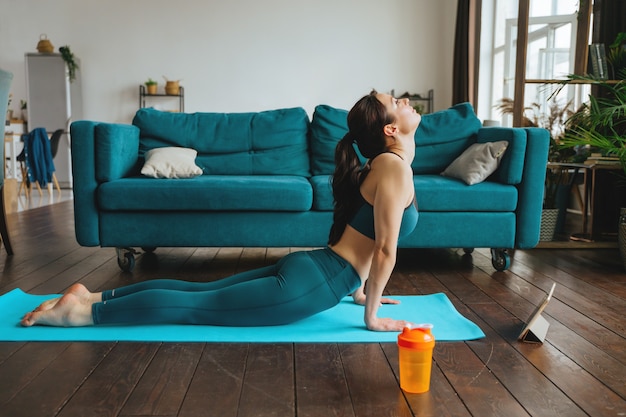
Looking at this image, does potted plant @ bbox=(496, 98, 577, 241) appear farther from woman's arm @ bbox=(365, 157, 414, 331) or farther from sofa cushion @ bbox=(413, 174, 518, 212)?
woman's arm @ bbox=(365, 157, 414, 331)

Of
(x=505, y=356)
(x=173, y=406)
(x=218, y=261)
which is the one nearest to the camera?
(x=173, y=406)

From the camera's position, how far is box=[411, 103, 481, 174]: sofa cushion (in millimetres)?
3453

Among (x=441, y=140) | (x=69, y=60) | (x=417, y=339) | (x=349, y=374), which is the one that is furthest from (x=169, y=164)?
(x=69, y=60)

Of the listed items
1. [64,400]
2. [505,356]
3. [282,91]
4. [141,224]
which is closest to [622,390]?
[505,356]

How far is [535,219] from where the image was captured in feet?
9.77

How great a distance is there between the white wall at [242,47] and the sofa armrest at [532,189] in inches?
211

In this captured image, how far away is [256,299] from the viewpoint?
1863 millimetres

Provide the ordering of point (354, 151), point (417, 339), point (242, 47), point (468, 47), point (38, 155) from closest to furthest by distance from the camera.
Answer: point (417, 339)
point (354, 151)
point (38, 155)
point (468, 47)
point (242, 47)

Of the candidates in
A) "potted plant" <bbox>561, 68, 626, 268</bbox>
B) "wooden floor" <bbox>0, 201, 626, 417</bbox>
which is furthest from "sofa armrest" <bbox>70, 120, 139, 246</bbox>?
"potted plant" <bbox>561, 68, 626, 268</bbox>

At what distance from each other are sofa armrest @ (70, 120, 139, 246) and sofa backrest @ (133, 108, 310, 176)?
1.79 ft

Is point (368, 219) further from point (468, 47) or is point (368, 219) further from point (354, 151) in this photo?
point (468, 47)

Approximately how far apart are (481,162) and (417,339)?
176 cm

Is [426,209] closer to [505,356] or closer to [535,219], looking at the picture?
[535,219]

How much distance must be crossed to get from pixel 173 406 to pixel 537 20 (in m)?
5.51
